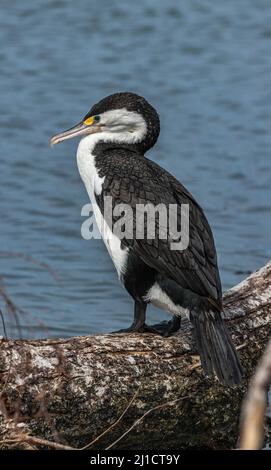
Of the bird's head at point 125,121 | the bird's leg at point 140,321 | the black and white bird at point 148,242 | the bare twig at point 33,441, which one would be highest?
the bird's head at point 125,121

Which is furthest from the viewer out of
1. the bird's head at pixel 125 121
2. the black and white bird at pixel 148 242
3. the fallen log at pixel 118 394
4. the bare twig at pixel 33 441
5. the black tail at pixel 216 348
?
the bird's head at pixel 125 121

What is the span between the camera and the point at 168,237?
17.2 feet

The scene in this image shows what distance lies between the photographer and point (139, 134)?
586 centimetres

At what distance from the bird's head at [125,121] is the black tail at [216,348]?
1149 millimetres

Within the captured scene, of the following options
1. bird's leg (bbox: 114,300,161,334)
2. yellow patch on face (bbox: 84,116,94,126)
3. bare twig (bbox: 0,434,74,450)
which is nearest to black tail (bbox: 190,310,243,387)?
bird's leg (bbox: 114,300,161,334)

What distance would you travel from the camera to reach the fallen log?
4.68 m

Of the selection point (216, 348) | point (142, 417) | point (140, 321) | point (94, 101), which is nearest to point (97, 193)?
point (140, 321)

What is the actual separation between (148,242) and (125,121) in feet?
2.79

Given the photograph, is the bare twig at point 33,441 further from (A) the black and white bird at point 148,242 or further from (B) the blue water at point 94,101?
(B) the blue water at point 94,101

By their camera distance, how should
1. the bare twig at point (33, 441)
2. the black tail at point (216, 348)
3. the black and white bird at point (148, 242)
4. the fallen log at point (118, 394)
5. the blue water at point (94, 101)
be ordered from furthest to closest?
the blue water at point (94, 101) → the black and white bird at point (148, 242) → the black tail at point (216, 348) → the fallen log at point (118, 394) → the bare twig at point (33, 441)

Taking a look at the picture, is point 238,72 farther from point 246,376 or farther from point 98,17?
point 246,376

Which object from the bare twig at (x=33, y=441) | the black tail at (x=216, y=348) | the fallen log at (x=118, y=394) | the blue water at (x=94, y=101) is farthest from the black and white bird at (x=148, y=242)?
the bare twig at (x=33, y=441)

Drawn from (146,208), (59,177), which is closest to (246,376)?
(146,208)

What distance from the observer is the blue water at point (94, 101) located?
322 inches
